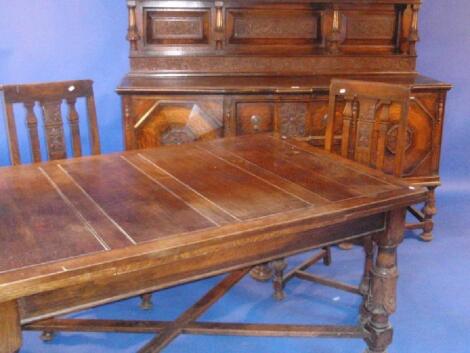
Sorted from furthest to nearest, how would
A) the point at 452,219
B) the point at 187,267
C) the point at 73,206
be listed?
the point at 452,219
the point at 73,206
the point at 187,267

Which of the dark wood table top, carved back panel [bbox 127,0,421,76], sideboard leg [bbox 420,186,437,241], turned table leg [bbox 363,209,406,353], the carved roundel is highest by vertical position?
carved back panel [bbox 127,0,421,76]

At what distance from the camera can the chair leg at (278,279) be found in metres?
2.70

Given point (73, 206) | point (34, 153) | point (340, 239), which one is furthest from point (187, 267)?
point (34, 153)

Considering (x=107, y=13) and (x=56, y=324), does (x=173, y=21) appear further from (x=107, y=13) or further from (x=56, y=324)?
(x=56, y=324)

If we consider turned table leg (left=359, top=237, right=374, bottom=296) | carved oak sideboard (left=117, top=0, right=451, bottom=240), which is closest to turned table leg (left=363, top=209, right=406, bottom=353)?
turned table leg (left=359, top=237, right=374, bottom=296)

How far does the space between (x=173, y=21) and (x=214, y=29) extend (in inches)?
9.7

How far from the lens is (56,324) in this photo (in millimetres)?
2234

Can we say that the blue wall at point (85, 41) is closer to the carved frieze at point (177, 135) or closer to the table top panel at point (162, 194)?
the carved frieze at point (177, 135)

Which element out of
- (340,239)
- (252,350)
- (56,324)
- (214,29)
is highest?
(214,29)

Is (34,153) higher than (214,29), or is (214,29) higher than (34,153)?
(214,29)

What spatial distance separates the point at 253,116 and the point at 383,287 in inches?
55.6

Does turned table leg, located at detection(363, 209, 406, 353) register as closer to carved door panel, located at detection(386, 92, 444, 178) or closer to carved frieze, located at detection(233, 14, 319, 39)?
carved door panel, located at detection(386, 92, 444, 178)

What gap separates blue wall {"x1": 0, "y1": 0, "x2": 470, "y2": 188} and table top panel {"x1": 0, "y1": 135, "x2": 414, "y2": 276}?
61.4 inches

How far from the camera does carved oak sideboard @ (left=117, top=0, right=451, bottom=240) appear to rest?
3.09 m
